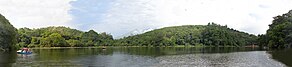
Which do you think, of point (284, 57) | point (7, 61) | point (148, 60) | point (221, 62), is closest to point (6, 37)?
point (7, 61)

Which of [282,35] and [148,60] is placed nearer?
[148,60]

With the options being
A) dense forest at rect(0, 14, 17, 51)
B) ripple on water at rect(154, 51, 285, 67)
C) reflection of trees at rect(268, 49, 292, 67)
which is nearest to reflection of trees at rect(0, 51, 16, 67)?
ripple on water at rect(154, 51, 285, 67)

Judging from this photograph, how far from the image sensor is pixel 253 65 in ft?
159

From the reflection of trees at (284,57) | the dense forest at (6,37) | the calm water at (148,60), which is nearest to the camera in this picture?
the calm water at (148,60)

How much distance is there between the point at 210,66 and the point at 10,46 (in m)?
70.0

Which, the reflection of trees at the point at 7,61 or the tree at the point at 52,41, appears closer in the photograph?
the reflection of trees at the point at 7,61

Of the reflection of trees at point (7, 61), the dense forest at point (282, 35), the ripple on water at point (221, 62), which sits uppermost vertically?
the dense forest at point (282, 35)

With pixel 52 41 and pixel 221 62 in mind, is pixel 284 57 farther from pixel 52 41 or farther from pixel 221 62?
pixel 52 41

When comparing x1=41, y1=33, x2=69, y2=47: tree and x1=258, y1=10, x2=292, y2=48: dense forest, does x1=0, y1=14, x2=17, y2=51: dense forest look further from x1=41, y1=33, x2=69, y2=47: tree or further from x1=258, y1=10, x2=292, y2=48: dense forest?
x1=258, y1=10, x2=292, y2=48: dense forest

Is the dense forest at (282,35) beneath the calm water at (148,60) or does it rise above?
above

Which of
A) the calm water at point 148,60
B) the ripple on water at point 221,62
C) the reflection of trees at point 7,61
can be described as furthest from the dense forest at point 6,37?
the ripple on water at point 221,62

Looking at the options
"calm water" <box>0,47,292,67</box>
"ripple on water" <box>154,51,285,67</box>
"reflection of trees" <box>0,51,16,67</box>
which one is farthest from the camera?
"calm water" <box>0,47,292,67</box>

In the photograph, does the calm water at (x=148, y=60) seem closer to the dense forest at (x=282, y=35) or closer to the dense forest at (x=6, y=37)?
the dense forest at (x=6, y=37)

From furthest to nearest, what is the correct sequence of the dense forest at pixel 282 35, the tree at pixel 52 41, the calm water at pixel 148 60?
the tree at pixel 52 41, the dense forest at pixel 282 35, the calm water at pixel 148 60
